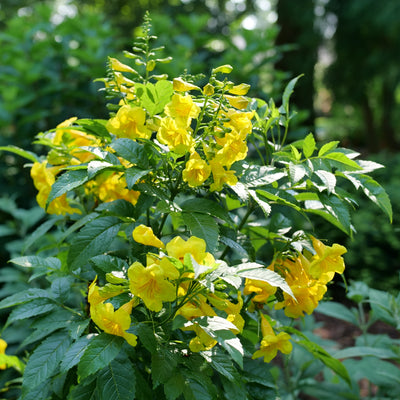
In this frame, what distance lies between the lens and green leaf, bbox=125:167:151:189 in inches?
40.6

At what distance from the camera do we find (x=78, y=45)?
14.8 feet

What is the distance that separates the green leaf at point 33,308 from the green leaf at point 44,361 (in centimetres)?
9

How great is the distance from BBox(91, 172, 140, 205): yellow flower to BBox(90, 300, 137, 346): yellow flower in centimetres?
48

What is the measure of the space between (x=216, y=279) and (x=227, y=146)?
1.17ft

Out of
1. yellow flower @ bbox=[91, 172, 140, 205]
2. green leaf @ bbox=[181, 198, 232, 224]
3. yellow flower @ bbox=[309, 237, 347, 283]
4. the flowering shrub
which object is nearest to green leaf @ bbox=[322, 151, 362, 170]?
the flowering shrub

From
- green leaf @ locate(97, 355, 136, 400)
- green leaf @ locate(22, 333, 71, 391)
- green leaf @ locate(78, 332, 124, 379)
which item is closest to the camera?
green leaf @ locate(78, 332, 124, 379)

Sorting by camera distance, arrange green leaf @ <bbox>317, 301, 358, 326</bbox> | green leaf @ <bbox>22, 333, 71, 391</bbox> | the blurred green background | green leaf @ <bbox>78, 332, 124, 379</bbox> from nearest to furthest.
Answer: green leaf @ <bbox>78, 332, 124, 379</bbox>, green leaf @ <bbox>22, 333, 71, 391</bbox>, green leaf @ <bbox>317, 301, 358, 326</bbox>, the blurred green background

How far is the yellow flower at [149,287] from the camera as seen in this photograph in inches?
37.1

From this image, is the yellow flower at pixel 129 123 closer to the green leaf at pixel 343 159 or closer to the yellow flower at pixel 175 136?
the yellow flower at pixel 175 136

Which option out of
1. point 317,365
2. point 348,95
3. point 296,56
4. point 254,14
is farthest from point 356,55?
point 317,365

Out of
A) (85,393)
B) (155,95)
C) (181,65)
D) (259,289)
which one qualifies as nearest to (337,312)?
(259,289)

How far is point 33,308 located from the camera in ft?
4.18

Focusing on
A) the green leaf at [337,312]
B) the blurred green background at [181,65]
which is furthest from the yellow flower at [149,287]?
the green leaf at [337,312]

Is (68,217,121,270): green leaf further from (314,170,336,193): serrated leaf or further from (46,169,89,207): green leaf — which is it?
(314,170,336,193): serrated leaf
